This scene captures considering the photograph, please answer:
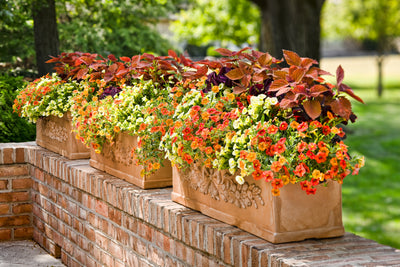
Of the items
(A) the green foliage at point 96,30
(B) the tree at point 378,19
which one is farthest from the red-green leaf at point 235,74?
(B) the tree at point 378,19

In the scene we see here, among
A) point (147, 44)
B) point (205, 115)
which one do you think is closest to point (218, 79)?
point (205, 115)

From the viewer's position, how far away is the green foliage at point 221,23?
2017 centimetres

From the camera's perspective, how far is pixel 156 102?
9.98 ft

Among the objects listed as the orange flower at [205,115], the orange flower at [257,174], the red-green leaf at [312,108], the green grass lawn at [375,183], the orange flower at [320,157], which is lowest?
the green grass lawn at [375,183]

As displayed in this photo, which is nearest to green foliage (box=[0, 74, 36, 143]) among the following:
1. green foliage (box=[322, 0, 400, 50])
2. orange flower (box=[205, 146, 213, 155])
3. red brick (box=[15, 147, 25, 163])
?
red brick (box=[15, 147, 25, 163])

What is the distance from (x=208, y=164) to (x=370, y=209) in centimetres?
554

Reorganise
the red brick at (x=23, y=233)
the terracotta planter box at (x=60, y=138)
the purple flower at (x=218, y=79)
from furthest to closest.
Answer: the red brick at (x=23, y=233), the terracotta planter box at (x=60, y=138), the purple flower at (x=218, y=79)

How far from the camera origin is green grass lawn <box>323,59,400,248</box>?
6533mm

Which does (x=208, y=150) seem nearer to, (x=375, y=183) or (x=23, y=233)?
(x=23, y=233)

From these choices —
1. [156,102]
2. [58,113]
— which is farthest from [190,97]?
[58,113]

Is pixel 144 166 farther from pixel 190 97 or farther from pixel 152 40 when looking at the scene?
pixel 152 40

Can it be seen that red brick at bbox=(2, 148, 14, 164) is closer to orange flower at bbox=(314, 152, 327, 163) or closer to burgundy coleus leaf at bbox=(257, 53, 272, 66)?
burgundy coleus leaf at bbox=(257, 53, 272, 66)

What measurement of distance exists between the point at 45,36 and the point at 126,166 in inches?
139

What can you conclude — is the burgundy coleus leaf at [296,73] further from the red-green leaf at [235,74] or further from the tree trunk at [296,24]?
the tree trunk at [296,24]
